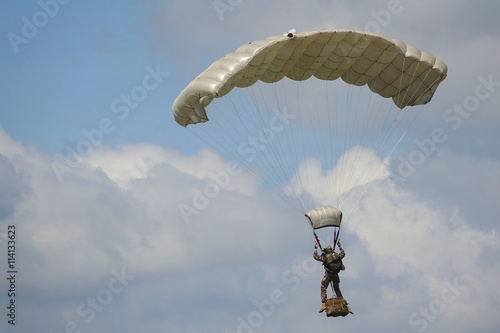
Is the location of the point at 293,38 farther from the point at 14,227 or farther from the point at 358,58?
the point at 14,227

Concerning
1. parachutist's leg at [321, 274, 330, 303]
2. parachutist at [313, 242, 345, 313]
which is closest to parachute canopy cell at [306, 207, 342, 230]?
parachutist at [313, 242, 345, 313]

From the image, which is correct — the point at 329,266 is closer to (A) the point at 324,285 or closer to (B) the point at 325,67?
(A) the point at 324,285

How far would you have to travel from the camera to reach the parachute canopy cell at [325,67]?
168 ft

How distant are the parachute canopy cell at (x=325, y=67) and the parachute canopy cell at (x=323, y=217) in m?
5.91

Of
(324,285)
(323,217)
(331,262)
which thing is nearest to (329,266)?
(331,262)

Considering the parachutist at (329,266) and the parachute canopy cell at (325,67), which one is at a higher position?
the parachute canopy cell at (325,67)

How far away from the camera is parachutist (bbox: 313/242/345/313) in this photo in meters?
50.6

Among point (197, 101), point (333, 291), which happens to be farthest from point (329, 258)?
point (197, 101)

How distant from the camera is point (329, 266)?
50688 millimetres

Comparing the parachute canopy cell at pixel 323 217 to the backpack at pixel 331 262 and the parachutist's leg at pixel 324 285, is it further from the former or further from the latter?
the parachutist's leg at pixel 324 285

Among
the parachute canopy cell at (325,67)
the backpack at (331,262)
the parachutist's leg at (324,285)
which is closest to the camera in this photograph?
the backpack at (331,262)

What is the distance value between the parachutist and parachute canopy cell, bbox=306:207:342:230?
3.14 ft

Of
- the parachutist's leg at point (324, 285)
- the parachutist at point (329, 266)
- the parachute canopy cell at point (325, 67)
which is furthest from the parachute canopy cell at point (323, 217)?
the parachute canopy cell at point (325, 67)

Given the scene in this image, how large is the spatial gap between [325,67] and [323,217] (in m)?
6.77
